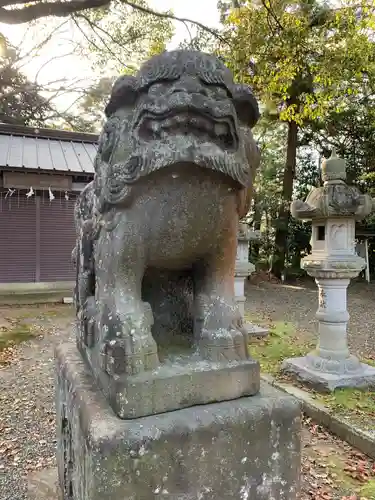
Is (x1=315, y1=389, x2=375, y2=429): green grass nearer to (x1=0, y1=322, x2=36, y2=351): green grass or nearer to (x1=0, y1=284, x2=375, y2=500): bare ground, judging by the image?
(x1=0, y1=284, x2=375, y2=500): bare ground

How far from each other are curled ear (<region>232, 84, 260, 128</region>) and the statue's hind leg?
0.41 m

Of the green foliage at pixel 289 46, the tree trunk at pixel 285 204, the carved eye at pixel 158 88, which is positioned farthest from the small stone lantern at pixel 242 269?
the tree trunk at pixel 285 204

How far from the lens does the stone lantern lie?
3950 mm

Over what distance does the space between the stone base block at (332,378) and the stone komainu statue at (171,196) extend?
8.62 ft

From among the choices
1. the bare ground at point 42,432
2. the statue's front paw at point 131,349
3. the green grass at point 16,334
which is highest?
the statue's front paw at point 131,349

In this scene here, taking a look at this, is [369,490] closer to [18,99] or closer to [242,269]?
[242,269]

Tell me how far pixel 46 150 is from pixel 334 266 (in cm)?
736

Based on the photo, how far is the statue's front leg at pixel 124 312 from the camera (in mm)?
1308

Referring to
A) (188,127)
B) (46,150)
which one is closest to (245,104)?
(188,127)

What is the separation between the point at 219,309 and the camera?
1.47 meters

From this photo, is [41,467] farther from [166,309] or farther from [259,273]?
[259,273]

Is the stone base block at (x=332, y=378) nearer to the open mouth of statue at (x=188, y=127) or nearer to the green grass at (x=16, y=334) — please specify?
the open mouth of statue at (x=188, y=127)

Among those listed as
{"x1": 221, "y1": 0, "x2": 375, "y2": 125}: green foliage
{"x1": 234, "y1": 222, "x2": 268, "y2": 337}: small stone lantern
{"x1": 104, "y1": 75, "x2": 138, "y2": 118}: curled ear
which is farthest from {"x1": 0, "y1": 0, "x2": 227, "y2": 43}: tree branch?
{"x1": 104, "y1": 75, "x2": 138, "y2": 118}: curled ear

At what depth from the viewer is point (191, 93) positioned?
1.25 meters
